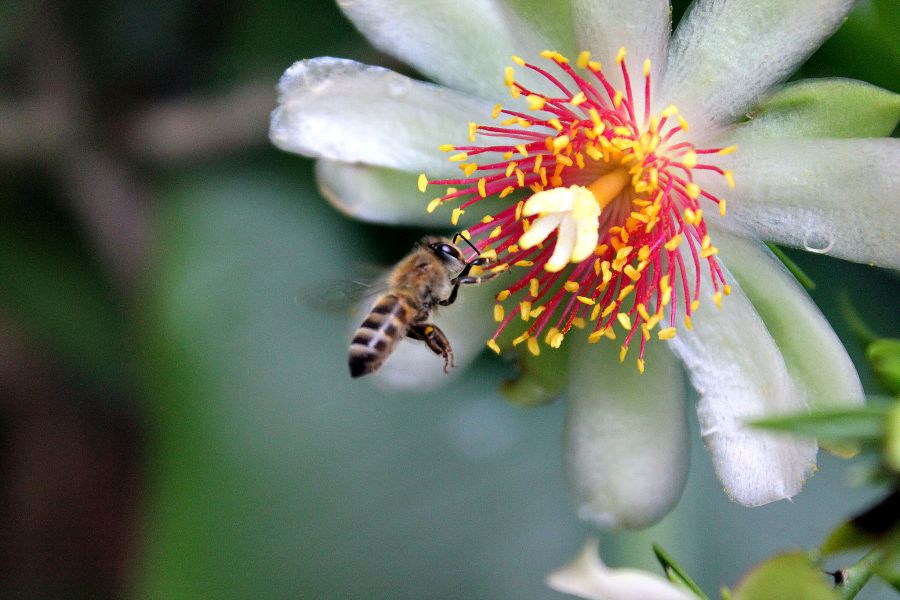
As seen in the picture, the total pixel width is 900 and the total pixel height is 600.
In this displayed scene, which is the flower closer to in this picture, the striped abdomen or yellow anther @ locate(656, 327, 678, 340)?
yellow anther @ locate(656, 327, 678, 340)

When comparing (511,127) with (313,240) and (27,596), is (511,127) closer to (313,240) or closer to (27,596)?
A: (313,240)

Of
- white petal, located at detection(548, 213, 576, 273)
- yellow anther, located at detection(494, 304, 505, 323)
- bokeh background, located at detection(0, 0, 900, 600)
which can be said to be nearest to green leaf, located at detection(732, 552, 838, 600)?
white petal, located at detection(548, 213, 576, 273)

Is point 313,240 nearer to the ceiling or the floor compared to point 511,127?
nearer to the floor

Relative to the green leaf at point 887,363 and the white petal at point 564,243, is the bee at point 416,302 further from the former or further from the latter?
the green leaf at point 887,363

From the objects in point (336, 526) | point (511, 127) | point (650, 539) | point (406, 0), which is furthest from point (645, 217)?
point (336, 526)

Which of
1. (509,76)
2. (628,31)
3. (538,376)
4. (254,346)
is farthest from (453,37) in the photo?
(254,346)

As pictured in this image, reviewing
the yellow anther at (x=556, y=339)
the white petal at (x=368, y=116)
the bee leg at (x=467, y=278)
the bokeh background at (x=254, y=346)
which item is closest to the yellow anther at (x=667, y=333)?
the yellow anther at (x=556, y=339)

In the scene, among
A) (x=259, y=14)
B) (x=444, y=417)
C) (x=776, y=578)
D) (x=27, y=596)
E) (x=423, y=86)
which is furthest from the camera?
(x=27, y=596)
